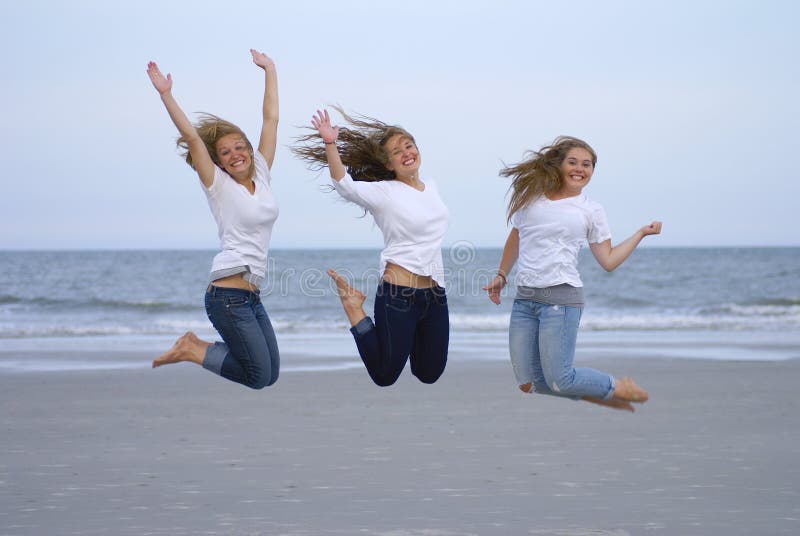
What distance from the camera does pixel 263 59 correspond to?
6363 millimetres

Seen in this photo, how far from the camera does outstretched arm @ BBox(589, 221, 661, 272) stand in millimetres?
6051

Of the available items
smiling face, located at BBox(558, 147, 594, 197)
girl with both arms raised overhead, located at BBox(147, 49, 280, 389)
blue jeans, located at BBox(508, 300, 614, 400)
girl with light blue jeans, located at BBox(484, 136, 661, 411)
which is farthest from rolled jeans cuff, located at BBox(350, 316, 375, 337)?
smiling face, located at BBox(558, 147, 594, 197)

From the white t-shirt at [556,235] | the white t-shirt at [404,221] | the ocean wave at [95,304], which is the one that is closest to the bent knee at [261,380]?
the white t-shirt at [404,221]

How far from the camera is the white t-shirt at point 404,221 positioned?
625 cm

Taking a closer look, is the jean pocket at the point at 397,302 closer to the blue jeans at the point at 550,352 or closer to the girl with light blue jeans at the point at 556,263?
the girl with light blue jeans at the point at 556,263

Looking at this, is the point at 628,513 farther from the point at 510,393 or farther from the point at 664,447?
the point at 510,393

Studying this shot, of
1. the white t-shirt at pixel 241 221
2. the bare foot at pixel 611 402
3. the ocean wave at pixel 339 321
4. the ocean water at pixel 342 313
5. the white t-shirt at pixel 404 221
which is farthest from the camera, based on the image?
the ocean wave at pixel 339 321

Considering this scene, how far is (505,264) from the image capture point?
264 inches

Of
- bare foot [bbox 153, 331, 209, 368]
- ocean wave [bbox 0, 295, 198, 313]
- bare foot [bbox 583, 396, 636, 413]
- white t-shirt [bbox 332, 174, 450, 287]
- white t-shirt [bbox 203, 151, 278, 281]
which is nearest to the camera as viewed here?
white t-shirt [bbox 203, 151, 278, 281]

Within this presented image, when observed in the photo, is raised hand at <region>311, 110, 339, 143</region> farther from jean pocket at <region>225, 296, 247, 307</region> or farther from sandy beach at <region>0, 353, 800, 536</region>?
sandy beach at <region>0, 353, 800, 536</region>

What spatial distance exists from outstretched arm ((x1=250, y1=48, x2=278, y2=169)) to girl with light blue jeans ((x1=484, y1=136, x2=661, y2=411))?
160cm

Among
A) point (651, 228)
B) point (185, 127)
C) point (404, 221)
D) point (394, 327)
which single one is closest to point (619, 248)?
point (651, 228)

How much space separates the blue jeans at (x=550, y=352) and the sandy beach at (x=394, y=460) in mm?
1025

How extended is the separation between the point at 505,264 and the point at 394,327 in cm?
93
